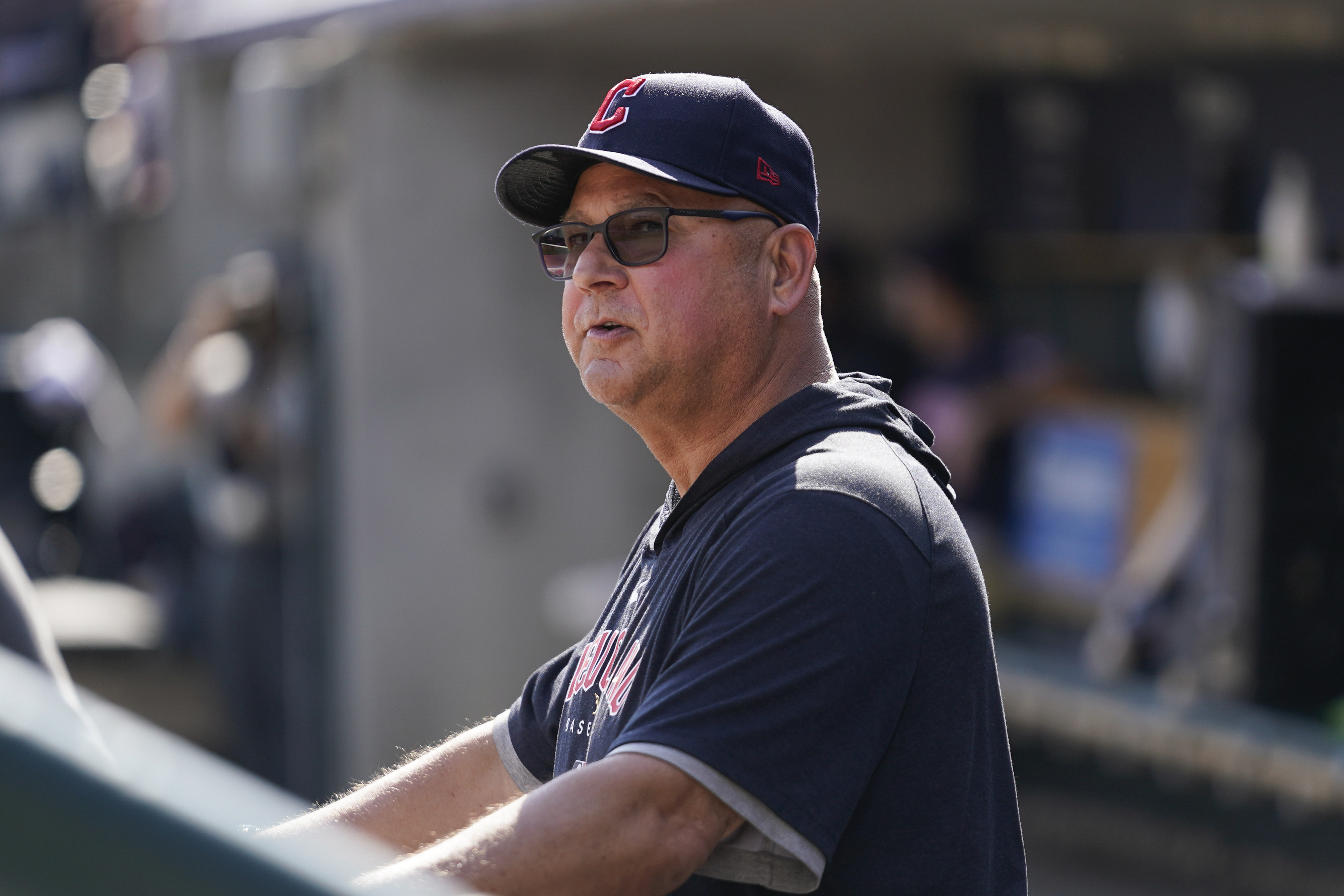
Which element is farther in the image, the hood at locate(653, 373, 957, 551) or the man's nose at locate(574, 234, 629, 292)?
the man's nose at locate(574, 234, 629, 292)

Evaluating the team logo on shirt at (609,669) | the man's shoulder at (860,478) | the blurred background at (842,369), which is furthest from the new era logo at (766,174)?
the blurred background at (842,369)

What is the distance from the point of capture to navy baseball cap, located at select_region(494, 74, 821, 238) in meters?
1.78

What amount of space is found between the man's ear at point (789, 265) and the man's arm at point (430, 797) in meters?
0.67

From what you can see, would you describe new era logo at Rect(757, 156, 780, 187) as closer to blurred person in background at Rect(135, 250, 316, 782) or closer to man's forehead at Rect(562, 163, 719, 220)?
man's forehead at Rect(562, 163, 719, 220)

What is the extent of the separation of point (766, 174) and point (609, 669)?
1.89 feet

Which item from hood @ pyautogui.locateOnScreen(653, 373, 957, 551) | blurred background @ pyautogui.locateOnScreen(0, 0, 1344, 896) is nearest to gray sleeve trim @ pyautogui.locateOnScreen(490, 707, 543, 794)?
hood @ pyautogui.locateOnScreen(653, 373, 957, 551)

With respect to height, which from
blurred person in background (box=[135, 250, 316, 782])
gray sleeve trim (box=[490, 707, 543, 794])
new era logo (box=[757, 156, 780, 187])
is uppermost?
new era logo (box=[757, 156, 780, 187])

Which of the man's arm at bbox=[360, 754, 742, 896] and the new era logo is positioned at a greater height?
the new era logo

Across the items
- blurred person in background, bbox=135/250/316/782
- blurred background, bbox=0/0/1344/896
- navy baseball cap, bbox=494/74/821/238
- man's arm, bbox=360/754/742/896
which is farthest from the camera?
blurred person in background, bbox=135/250/316/782

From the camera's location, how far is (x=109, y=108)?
10227mm

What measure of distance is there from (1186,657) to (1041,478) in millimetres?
1444

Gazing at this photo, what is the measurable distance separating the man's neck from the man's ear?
73 millimetres

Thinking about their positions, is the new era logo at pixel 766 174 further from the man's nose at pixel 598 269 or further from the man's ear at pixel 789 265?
the man's nose at pixel 598 269

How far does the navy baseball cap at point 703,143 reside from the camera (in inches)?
70.0
